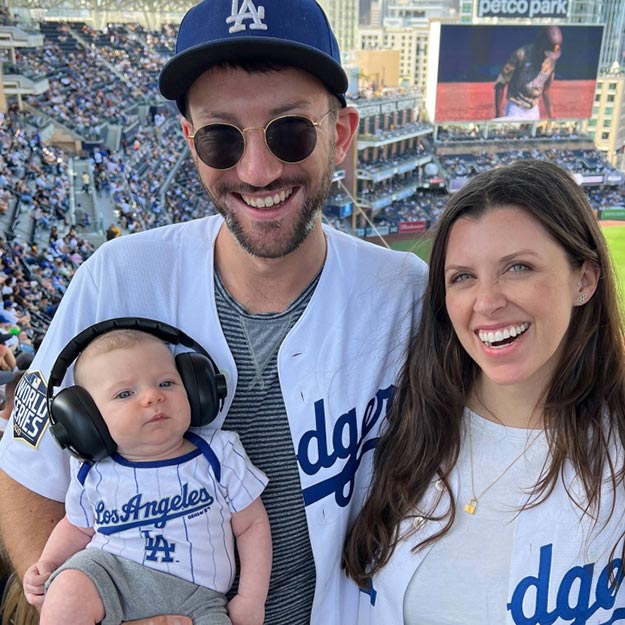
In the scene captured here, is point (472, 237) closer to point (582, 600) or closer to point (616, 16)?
point (582, 600)

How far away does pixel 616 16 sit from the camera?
22797mm

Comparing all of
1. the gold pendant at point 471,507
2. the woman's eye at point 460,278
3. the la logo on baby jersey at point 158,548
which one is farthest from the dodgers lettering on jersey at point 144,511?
the woman's eye at point 460,278

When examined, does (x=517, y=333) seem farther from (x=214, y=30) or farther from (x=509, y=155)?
(x=509, y=155)

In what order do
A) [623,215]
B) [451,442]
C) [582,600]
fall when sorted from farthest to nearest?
[623,215] < [451,442] < [582,600]

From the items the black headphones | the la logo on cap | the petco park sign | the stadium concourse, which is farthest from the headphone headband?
the petco park sign

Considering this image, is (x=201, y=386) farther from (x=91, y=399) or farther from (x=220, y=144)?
(x=220, y=144)

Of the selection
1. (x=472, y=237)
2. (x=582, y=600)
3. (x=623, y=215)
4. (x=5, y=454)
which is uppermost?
(x=472, y=237)

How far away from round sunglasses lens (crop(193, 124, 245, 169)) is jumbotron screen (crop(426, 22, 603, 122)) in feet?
71.9

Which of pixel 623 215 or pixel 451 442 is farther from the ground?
pixel 451 442

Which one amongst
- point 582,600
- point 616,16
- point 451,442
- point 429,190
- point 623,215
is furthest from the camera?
point 616,16

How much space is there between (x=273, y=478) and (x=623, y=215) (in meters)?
19.5

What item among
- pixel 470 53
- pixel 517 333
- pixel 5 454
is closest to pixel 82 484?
pixel 5 454

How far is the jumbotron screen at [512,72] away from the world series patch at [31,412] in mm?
22058

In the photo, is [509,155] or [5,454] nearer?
[5,454]
